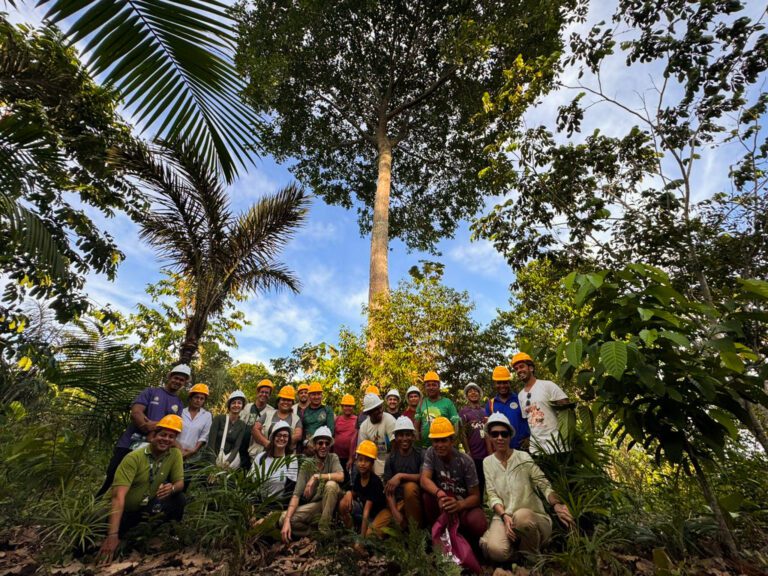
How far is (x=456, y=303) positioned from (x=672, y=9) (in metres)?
6.42

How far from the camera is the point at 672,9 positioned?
5.73 metres

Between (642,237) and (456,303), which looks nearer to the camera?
(642,237)

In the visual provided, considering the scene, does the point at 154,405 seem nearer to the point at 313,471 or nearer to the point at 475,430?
the point at 313,471

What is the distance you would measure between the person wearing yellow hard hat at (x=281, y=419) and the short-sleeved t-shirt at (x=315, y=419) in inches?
5.2

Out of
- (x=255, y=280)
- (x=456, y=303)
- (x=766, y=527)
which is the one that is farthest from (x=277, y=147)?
(x=766, y=527)

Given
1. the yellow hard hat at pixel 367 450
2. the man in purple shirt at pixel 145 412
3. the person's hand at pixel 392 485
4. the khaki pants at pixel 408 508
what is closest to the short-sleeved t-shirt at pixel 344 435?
the yellow hard hat at pixel 367 450

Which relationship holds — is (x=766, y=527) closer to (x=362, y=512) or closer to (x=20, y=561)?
(x=362, y=512)

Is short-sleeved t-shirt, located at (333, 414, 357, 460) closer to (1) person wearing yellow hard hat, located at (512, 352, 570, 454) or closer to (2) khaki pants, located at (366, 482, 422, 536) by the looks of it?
(2) khaki pants, located at (366, 482, 422, 536)

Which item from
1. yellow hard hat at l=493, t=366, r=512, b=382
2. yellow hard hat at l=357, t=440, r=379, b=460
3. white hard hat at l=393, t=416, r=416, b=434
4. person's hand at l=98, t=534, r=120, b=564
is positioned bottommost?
person's hand at l=98, t=534, r=120, b=564

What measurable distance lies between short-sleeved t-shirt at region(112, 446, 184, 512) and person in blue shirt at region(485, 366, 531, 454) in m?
3.45

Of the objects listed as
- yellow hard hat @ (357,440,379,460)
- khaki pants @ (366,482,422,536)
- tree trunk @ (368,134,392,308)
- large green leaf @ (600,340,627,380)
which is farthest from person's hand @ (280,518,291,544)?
tree trunk @ (368,134,392,308)

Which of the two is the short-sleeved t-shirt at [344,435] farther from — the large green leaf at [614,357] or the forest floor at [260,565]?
the large green leaf at [614,357]

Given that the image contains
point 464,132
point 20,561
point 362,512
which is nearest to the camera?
point 20,561

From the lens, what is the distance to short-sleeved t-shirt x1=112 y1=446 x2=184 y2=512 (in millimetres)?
3786
